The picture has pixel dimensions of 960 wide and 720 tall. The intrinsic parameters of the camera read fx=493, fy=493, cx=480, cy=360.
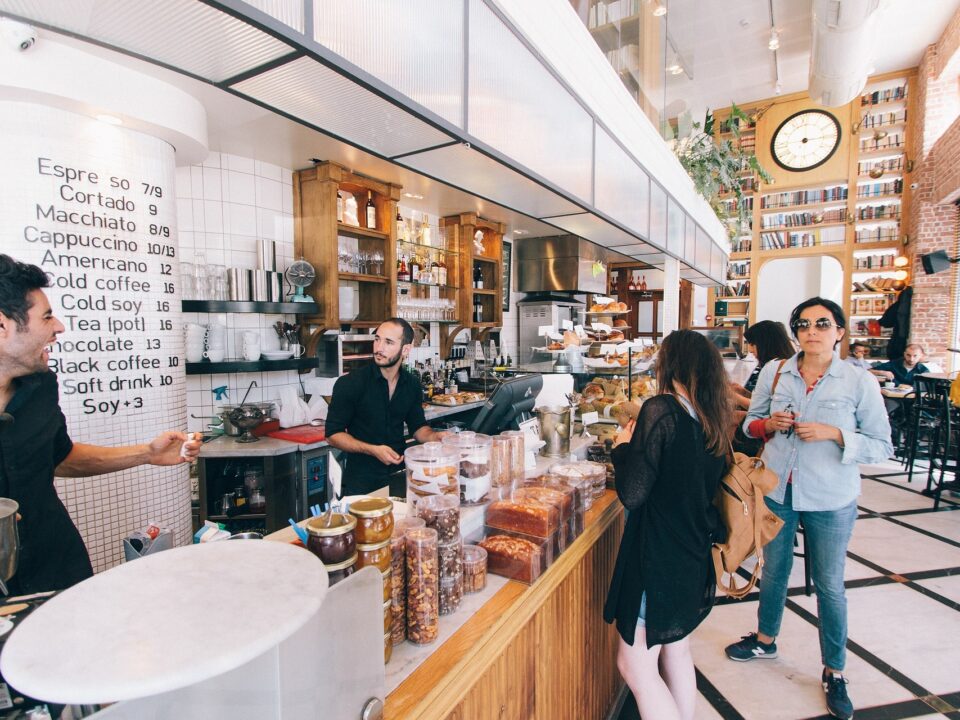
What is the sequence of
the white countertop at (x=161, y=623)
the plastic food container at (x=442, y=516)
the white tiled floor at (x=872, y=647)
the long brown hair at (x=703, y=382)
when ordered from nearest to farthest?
the white countertop at (x=161, y=623), the plastic food container at (x=442, y=516), the long brown hair at (x=703, y=382), the white tiled floor at (x=872, y=647)

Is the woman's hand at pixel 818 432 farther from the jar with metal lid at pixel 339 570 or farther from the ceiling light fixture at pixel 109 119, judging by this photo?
the ceiling light fixture at pixel 109 119

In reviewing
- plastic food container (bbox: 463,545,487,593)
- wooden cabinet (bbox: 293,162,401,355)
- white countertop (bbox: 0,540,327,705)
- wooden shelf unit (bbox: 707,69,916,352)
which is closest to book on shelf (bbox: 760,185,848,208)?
wooden shelf unit (bbox: 707,69,916,352)

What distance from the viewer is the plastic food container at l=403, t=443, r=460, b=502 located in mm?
1448

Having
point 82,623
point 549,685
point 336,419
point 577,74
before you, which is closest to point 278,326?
point 336,419

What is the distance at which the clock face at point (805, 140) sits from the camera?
33.3 ft

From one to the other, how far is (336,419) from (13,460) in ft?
4.57

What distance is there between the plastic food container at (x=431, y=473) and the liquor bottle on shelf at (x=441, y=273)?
3971mm

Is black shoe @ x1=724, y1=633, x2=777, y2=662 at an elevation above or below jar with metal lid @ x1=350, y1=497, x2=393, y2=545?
below

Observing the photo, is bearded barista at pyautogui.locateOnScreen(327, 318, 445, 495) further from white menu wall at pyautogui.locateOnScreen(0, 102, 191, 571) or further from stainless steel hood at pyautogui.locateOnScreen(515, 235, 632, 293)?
stainless steel hood at pyautogui.locateOnScreen(515, 235, 632, 293)

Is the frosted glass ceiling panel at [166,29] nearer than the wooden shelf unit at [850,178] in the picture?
Yes

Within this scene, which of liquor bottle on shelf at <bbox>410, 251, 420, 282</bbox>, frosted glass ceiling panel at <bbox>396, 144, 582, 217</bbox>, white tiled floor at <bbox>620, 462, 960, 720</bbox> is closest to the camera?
frosted glass ceiling panel at <bbox>396, 144, 582, 217</bbox>

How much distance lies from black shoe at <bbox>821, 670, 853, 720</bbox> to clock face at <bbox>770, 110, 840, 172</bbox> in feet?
36.1

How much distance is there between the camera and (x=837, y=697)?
91.2 inches

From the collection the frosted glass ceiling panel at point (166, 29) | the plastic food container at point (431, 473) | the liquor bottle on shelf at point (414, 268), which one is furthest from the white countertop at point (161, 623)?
the liquor bottle on shelf at point (414, 268)
